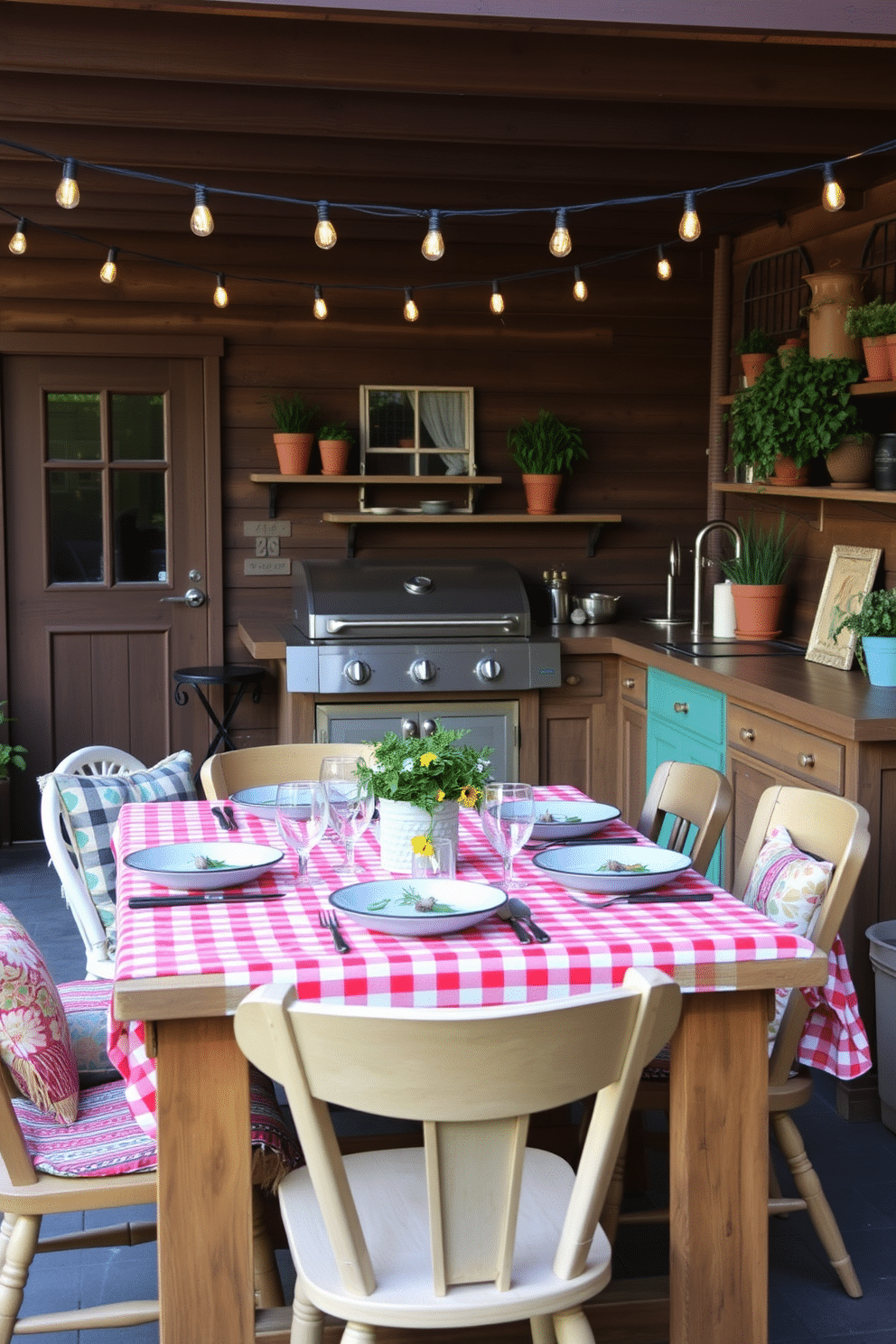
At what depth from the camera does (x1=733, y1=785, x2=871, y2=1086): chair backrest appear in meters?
2.17

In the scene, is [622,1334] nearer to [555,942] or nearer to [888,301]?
[555,942]

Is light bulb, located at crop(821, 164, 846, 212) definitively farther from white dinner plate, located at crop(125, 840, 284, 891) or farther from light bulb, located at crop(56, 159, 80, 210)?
white dinner plate, located at crop(125, 840, 284, 891)

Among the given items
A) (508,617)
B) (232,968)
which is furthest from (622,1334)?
(508,617)

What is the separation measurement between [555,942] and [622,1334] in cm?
61

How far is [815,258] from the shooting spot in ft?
14.6

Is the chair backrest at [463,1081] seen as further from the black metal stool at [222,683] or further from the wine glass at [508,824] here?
the black metal stool at [222,683]

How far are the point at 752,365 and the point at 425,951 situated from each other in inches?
134

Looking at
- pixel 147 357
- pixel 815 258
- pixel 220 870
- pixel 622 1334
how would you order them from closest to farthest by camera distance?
1. pixel 622 1334
2. pixel 220 870
3. pixel 815 258
4. pixel 147 357

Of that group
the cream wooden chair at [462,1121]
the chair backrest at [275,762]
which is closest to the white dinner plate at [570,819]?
the chair backrest at [275,762]

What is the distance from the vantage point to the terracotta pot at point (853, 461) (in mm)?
3965

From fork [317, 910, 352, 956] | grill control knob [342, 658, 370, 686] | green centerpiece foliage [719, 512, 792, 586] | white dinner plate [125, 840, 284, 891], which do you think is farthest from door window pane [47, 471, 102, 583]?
fork [317, 910, 352, 956]

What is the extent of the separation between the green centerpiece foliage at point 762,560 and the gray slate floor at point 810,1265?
203 centimetres

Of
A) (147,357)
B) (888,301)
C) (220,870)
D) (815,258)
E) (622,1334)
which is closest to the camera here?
(622,1334)

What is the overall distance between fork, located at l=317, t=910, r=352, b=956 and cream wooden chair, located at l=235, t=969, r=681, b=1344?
1.03 ft
